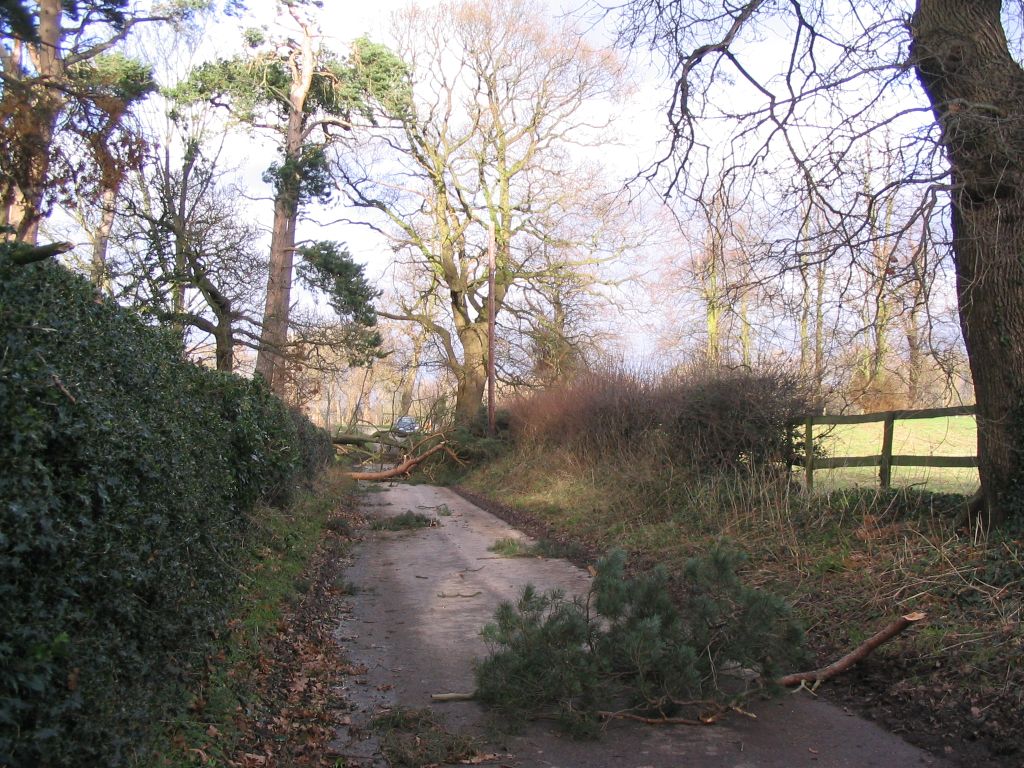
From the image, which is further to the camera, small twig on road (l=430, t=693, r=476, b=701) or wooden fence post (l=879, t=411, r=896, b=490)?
wooden fence post (l=879, t=411, r=896, b=490)

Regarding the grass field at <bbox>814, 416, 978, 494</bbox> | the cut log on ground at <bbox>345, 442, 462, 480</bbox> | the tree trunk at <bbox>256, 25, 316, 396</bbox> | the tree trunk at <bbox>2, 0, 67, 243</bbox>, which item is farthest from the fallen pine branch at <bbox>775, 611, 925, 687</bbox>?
the cut log on ground at <bbox>345, 442, 462, 480</bbox>

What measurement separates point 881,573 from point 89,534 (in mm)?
6796

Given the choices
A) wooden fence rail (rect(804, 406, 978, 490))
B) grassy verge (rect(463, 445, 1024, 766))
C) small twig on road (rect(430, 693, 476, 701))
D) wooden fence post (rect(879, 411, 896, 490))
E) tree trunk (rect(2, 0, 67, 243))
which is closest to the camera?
grassy verge (rect(463, 445, 1024, 766))

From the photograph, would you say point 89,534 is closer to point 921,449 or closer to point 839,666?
point 839,666

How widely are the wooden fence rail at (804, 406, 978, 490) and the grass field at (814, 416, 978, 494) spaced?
0.09m

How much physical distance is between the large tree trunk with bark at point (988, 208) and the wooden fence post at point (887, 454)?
202 cm

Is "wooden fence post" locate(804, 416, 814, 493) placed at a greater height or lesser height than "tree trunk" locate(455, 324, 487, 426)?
lesser

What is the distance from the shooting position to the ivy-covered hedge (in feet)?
9.69

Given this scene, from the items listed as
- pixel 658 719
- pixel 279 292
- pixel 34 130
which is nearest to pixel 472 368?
pixel 279 292

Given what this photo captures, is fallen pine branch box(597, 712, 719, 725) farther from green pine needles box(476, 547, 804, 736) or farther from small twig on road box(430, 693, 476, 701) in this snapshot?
small twig on road box(430, 693, 476, 701)

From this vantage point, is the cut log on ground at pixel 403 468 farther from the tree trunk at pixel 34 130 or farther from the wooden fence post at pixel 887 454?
the wooden fence post at pixel 887 454

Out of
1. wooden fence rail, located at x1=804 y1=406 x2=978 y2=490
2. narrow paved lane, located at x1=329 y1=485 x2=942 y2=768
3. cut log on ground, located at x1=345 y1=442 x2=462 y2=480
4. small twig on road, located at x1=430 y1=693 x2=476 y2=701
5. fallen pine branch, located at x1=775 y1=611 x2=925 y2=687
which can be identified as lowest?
narrow paved lane, located at x1=329 y1=485 x2=942 y2=768

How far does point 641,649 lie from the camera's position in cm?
532

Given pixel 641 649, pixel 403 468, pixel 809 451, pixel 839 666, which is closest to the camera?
pixel 641 649
